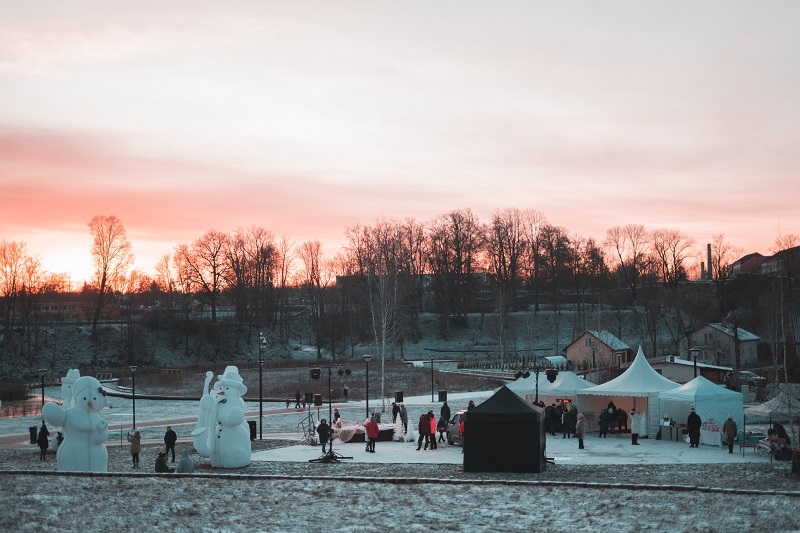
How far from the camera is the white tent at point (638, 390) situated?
3091 centimetres

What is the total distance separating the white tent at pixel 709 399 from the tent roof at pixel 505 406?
360 inches

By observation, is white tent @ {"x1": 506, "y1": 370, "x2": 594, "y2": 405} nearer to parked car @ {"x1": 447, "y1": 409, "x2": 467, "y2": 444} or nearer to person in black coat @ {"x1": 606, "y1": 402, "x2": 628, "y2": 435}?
person in black coat @ {"x1": 606, "y1": 402, "x2": 628, "y2": 435}

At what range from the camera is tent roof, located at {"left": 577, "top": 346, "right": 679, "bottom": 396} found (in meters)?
31.4

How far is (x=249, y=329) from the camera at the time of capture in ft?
332

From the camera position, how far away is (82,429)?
73.5 ft

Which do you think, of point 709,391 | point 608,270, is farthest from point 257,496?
A: point 608,270

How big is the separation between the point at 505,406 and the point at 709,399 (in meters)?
10.1

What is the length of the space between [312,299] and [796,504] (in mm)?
94554

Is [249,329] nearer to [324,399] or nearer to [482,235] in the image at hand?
[482,235]

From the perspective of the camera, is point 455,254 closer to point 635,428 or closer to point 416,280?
point 416,280

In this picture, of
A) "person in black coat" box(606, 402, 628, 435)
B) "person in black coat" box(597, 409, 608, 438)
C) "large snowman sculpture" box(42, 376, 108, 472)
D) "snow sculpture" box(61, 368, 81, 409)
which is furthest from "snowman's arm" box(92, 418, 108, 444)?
"person in black coat" box(606, 402, 628, 435)

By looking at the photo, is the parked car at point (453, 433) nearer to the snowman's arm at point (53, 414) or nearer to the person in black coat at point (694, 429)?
the person in black coat at point (694, 429)

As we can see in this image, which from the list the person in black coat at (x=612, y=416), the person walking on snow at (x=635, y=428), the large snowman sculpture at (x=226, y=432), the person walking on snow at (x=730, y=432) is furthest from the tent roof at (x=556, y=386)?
the large snowman sculpture at (x=226, y=432)

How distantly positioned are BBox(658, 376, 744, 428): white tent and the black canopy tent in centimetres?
934
